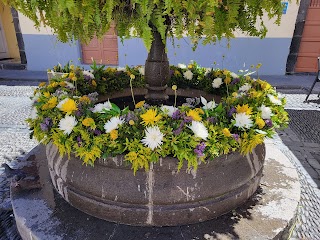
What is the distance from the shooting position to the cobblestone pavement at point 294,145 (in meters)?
2.91

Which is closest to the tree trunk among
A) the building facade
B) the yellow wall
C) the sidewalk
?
the building facade

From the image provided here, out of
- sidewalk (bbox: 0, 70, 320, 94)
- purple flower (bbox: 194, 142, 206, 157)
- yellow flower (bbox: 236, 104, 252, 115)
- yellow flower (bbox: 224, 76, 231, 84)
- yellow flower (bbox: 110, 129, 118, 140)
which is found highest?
yellow flower (bbox: 236, 104, 252, 115)

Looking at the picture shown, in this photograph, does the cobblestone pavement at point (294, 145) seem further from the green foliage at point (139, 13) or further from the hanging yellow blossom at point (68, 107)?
the green foliage at point (139, 13)

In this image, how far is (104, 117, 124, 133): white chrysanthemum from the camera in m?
2.20

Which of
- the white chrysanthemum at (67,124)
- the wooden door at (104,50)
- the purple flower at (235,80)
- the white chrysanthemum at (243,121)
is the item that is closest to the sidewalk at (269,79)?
the wooden door at (104,50)

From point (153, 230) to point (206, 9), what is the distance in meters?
1.72

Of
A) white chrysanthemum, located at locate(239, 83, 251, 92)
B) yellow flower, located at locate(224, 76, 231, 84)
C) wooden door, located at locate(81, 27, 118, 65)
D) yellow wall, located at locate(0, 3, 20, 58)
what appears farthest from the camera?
yellow wall, located at locate(0, 3, 20, 58)

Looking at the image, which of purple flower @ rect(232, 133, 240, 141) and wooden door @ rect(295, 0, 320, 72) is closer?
purple flower @ rect(232, 133, 240, 141)

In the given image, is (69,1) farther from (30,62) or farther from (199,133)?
(30,62)

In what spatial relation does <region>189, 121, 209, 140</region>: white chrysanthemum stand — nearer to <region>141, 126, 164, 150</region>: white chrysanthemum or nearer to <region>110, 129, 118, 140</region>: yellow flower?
<region>141, 126, 164, 150</region>: white chrysanthemum

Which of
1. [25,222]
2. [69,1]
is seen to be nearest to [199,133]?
Answer: [69,1]

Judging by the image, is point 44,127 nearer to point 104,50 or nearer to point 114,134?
point 114,134

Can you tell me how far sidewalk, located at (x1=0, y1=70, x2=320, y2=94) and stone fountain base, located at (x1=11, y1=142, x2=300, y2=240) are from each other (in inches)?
253

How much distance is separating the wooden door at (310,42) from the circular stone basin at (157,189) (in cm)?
849
